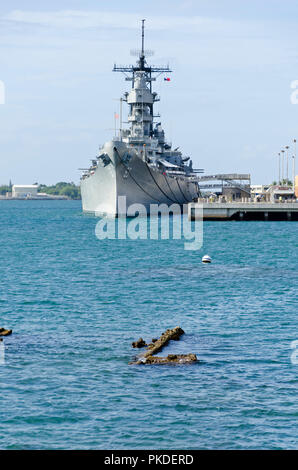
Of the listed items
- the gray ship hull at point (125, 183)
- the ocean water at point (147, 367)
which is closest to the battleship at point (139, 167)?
the gray ship hull at point (125, 183)

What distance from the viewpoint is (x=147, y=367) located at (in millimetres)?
22188

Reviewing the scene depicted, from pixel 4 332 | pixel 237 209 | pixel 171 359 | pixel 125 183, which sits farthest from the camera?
pixel 125 183

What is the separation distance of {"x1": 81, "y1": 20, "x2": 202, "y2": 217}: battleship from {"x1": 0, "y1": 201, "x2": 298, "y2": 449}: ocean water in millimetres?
57441

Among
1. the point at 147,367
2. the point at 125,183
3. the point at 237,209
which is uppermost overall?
the point at 125,183

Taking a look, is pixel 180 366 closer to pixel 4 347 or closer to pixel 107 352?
pixel 107 352

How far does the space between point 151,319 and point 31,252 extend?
36.9 metres

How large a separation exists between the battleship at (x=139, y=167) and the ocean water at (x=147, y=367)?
57.4 metres

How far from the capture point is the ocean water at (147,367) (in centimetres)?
1756

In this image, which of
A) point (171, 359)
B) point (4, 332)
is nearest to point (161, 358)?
point (171, 359)

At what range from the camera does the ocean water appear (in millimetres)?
17562

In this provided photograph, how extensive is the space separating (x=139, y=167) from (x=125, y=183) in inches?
124

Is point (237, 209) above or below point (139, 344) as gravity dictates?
above

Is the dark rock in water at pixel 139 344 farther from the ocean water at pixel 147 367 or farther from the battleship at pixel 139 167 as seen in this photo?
the battleship at pixel 139 167

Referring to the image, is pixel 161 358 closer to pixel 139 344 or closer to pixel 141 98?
pixel 139 344
